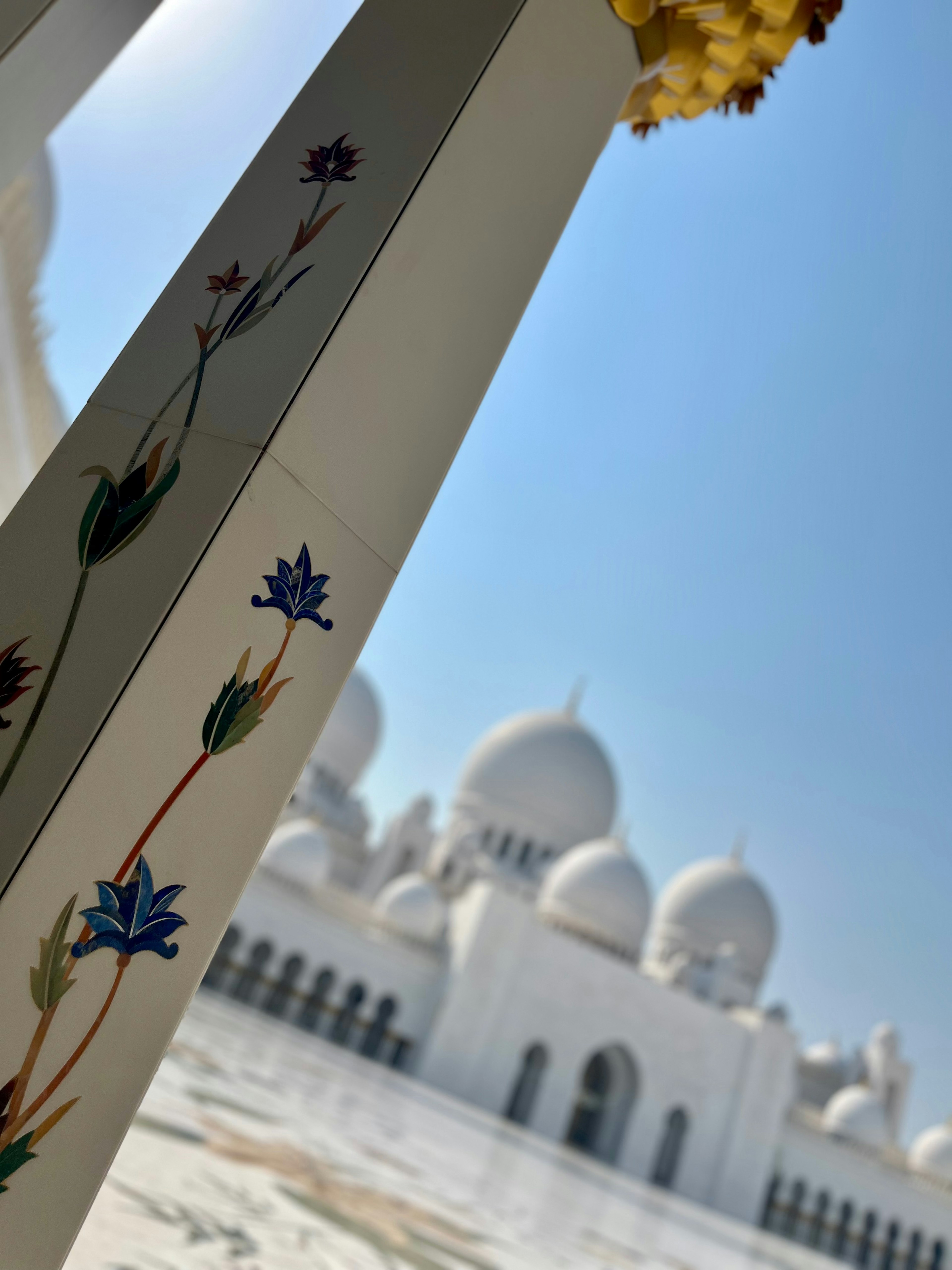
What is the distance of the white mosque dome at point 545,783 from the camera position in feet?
57.3

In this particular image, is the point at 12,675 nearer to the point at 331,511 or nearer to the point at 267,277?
the point at 331,511

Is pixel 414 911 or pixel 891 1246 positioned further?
pixel 891 1246

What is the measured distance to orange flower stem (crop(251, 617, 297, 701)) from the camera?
35.5 inches

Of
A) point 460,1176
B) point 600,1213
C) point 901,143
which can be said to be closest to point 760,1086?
point 600,1213

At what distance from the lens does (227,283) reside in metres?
1.00

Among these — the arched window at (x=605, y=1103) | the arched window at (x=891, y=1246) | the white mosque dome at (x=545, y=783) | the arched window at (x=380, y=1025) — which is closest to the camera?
the arched window at (x=380, y=1025)

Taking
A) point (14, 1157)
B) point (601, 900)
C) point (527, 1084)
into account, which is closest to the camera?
point (14, 1157)

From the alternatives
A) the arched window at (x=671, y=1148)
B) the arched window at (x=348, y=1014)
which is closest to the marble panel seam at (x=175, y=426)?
the arched window at (x=348, y=1014)

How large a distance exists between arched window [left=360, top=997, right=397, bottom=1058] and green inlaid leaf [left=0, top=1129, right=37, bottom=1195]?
13.3 meters

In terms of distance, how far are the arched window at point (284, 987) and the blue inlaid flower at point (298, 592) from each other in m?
12.7

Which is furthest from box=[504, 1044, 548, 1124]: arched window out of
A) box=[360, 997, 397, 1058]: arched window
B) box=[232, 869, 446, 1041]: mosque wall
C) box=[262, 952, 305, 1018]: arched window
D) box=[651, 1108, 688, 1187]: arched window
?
box=[262, 952, 305, 1018]: arched window

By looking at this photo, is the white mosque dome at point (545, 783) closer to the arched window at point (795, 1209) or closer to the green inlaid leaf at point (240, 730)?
the arched window at point (795, 1209)

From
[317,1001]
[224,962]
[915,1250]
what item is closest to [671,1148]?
[915,1250]

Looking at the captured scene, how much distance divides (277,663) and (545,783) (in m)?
16.9
